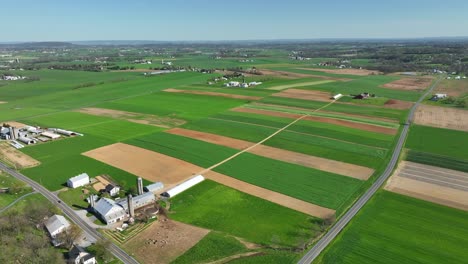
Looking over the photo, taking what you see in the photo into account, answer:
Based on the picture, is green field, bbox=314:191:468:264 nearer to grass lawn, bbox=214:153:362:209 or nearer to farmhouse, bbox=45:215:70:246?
grass lawn, bbox=214:153:362:209

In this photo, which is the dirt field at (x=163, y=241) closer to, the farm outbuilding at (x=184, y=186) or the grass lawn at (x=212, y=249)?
the grass lawn at (x=212, y=249)

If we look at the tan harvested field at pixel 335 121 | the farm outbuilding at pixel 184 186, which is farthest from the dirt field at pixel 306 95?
the farm outbuilding at pixel 184 186

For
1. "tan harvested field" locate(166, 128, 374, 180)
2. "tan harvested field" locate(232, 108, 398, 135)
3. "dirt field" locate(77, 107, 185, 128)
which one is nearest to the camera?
"tan harvested field" locate(166, 128, 374, 180)

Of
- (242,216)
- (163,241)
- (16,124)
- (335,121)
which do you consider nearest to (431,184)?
(242,216)

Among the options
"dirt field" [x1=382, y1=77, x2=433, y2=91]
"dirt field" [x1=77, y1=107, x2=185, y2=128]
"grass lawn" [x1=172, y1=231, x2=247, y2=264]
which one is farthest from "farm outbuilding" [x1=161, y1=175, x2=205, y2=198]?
"dirt field" [x1=382, y1=77, x2=433, y2=91]

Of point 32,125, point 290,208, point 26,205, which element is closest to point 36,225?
point 26,205

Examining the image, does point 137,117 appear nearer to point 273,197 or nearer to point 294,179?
point 294,179
